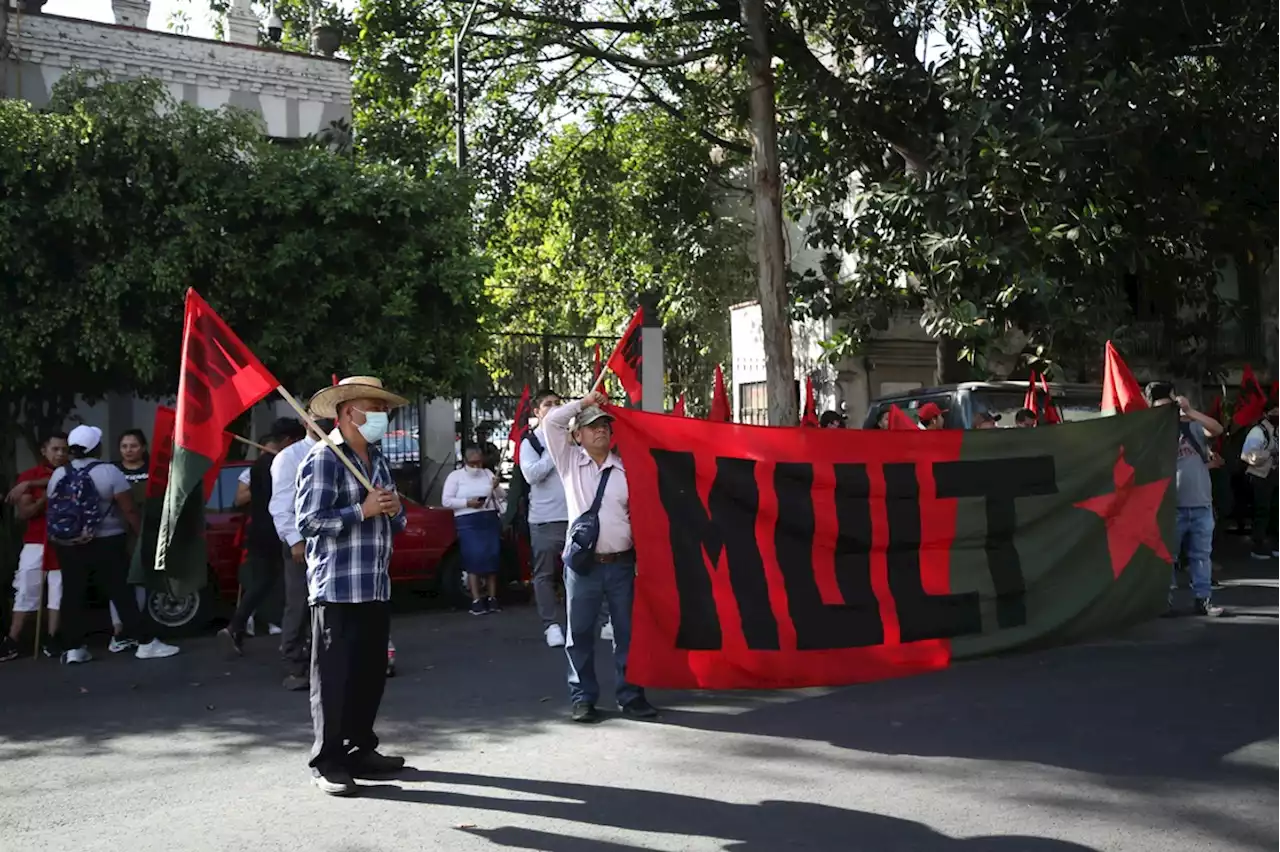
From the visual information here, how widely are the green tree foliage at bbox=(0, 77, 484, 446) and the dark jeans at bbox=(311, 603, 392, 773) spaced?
29.0ft

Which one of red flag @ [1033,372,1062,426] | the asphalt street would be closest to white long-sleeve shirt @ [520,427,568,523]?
the asphalt street

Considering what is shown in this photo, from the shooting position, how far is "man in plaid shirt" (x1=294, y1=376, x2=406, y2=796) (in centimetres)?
609

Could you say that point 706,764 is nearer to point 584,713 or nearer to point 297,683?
point 584,713

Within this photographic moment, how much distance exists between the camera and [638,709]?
748cm

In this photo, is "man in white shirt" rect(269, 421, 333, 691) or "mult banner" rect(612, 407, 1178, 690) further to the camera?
"man in white shirt" rect(269, 421, 333, 691)

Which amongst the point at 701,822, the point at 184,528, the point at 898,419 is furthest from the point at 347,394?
the point at 898,419

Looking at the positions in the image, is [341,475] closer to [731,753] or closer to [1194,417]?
[731,753]

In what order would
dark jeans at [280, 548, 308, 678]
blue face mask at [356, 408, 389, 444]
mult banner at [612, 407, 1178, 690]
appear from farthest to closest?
dark jeans at [280, 548, 308, 678], mult banner at [612, 407, 1178, 690], blue face mask at [356, 408, 389, 444]

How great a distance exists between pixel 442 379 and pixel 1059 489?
28.5 ft

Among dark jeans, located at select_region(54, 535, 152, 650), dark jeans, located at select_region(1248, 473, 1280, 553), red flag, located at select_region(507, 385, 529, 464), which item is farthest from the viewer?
dark jeans, located at select_region(1248, 473, 1280, 553)

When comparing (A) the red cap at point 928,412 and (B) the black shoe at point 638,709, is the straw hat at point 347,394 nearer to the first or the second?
(B) the black shoe at point 638,709

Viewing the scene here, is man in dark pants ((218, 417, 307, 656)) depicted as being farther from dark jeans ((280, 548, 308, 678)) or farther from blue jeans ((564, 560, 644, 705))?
blue jeans ((564, 560, 644, 705))

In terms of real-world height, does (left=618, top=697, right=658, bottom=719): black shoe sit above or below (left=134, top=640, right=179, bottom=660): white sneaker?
below

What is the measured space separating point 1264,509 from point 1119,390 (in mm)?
5338
